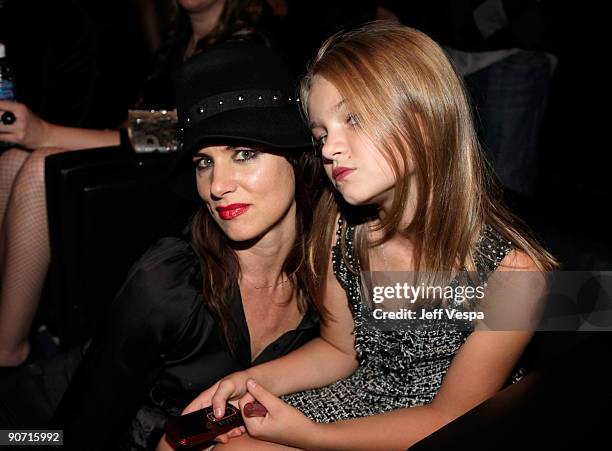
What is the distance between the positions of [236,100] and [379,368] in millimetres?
734

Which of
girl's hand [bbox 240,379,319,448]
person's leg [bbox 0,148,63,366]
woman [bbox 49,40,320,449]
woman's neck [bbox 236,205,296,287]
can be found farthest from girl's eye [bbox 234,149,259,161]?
person's leg [bbox 0,148,63,366]

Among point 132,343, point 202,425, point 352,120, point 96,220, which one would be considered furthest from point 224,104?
point 96,220

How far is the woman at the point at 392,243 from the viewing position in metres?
1.43

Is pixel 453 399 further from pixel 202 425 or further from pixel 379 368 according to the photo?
pixel 202 425

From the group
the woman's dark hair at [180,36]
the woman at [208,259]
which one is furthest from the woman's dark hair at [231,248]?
the woman's dark hair at [180,36]

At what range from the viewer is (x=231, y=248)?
1.79 m

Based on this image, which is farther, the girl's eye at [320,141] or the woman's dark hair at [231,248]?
the woman's dark hair at [231,248]

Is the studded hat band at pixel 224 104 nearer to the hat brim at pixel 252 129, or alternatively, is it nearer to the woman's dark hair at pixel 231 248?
the hat brim at pixel 252 129

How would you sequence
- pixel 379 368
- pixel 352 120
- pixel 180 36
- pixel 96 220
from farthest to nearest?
pixel 180 36 < pixel 96 220 < pixel 379 368 < pixel 352 120

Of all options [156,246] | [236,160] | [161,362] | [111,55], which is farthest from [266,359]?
[111,55]

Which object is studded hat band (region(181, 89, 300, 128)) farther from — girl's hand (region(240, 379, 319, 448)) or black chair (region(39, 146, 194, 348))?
black chair (region(39, 146, 194, 348))

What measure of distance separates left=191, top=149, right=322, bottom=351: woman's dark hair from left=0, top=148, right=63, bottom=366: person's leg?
99 centimetres

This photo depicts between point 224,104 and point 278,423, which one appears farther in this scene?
point 224,104

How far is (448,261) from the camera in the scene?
157 cm
